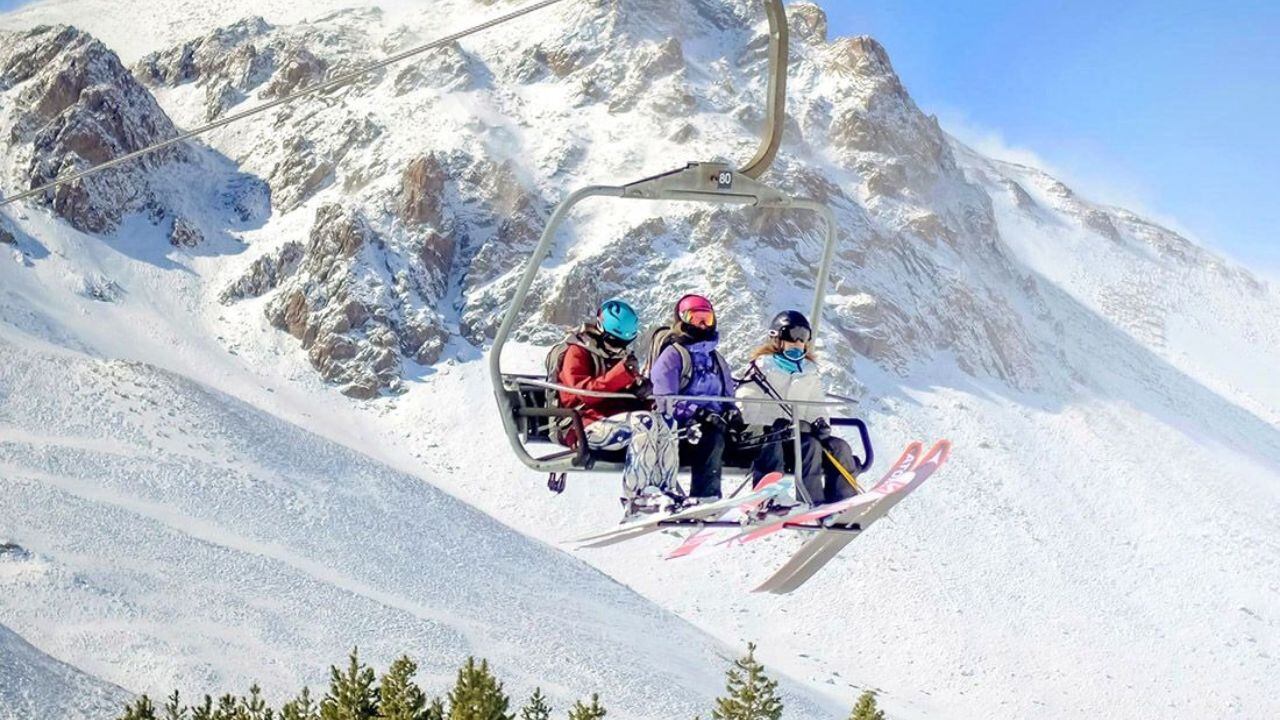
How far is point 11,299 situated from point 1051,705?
7773 cm

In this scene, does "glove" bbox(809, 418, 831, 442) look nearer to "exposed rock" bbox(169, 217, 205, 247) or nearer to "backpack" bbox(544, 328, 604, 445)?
"backpack" bbox(544, 328, 604, 445)

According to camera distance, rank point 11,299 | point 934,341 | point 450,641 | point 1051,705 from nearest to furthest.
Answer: point 450,641
point 1051,705
point 11,299
point 934,341

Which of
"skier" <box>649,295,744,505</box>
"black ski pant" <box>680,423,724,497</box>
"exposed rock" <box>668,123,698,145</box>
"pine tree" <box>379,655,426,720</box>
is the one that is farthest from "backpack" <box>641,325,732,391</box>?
"exposed rock" <box>668,123,698,145</box>

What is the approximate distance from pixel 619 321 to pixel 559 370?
64 cm

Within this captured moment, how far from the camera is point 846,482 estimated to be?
1109 cm

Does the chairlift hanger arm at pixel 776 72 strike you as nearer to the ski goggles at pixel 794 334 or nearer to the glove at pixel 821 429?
the ski goggles at pixel 794 334

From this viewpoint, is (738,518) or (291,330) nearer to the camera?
(738,518)

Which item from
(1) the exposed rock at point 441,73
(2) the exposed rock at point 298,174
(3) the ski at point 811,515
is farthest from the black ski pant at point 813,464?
(1) the exposed rock at point 441,73

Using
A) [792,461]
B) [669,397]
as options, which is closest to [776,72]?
[669,397]

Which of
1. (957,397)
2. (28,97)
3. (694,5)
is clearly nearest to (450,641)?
(957,397)

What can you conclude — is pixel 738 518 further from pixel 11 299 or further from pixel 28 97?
pixel 28 97

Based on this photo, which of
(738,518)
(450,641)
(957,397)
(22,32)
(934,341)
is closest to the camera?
(738,518)

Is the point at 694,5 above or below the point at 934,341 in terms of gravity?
above

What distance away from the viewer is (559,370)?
10.8m
